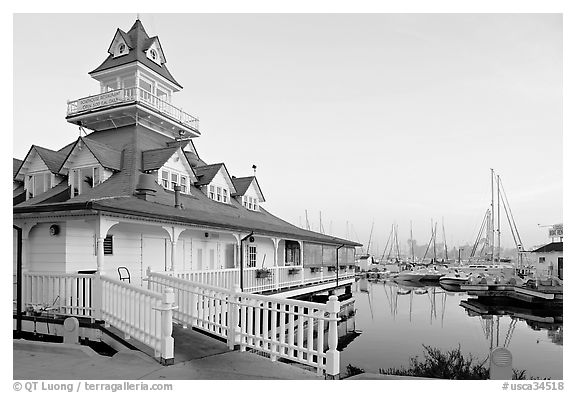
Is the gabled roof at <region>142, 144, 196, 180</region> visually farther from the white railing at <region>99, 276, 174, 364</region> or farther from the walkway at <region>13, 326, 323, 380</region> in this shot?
the walkway at <region>13, 326, 323, 380</region>

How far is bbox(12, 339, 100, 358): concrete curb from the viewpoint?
7.12 meters

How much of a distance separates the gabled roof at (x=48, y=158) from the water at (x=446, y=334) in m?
10.4

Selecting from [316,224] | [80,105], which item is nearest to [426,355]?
[80,105]

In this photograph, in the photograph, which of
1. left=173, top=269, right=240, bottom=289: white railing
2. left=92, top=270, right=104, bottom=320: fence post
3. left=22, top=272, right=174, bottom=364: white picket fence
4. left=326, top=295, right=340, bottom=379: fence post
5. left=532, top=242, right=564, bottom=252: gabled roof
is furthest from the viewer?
left=532, top=242, right=564, bottom=252: gabled roof

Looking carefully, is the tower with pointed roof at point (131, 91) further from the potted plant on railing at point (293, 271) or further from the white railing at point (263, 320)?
the white railing at point (263, 320)

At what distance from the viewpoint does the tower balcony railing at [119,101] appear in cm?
1609

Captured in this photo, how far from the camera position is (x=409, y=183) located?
1477 centimetres

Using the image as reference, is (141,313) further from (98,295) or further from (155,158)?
(155,158)

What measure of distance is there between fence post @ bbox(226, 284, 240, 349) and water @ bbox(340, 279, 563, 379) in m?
5.93

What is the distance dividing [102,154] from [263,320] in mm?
8768

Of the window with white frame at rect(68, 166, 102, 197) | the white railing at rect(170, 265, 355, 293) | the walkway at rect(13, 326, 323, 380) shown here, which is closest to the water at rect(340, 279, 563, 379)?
the white railing at rect(170, 265, 355, 293)

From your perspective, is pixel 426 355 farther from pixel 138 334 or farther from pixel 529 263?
pixel 529 263

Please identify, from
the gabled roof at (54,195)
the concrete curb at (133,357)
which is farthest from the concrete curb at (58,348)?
the gabled roof at (54,195)

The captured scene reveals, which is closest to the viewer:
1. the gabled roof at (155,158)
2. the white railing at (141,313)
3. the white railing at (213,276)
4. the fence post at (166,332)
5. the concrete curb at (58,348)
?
the fence post at (166,332)
